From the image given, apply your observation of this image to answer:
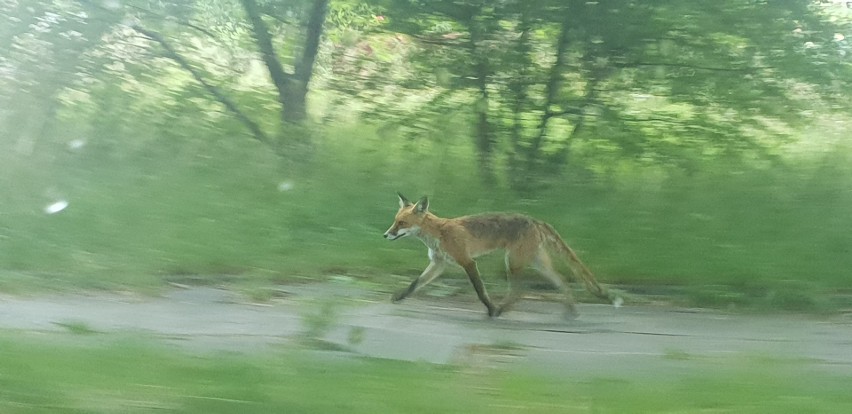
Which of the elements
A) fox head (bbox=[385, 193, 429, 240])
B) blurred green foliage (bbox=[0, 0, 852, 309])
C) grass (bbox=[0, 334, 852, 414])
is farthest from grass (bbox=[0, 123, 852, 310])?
grass (bbox=[0, 334, 852, 414])

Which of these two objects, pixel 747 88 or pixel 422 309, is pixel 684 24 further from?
pixel 422 309

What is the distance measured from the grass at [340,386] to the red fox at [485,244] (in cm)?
59

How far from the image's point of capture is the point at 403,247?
2.53 m

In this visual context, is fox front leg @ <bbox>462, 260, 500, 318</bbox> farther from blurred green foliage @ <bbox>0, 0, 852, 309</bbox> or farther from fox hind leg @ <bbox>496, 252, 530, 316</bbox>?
blurred green foliage @ <bbox>0, 0, 852, 309</bbox>

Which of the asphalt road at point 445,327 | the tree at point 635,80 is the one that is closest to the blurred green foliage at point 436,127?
the tree at point 635,80

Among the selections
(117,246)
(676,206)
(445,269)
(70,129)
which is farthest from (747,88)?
(70,129)

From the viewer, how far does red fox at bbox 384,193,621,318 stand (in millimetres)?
2350

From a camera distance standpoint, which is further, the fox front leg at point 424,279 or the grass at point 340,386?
the fox front leg at point 424,279

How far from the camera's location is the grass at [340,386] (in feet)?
4.93

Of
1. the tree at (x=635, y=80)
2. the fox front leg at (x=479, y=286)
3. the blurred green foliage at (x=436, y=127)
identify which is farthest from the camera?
the tree at (x=635, y=80)

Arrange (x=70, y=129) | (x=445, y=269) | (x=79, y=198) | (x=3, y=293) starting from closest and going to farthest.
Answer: (x=3, y=293) → (x=445, y=269) → (x=79, y=198) → (x=70, y=129)

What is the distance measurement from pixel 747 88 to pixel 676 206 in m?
0.48

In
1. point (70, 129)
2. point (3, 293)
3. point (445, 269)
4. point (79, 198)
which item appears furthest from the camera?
point (70, 129)

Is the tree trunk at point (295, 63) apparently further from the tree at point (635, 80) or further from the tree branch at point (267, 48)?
the tree at point (635, 80)
